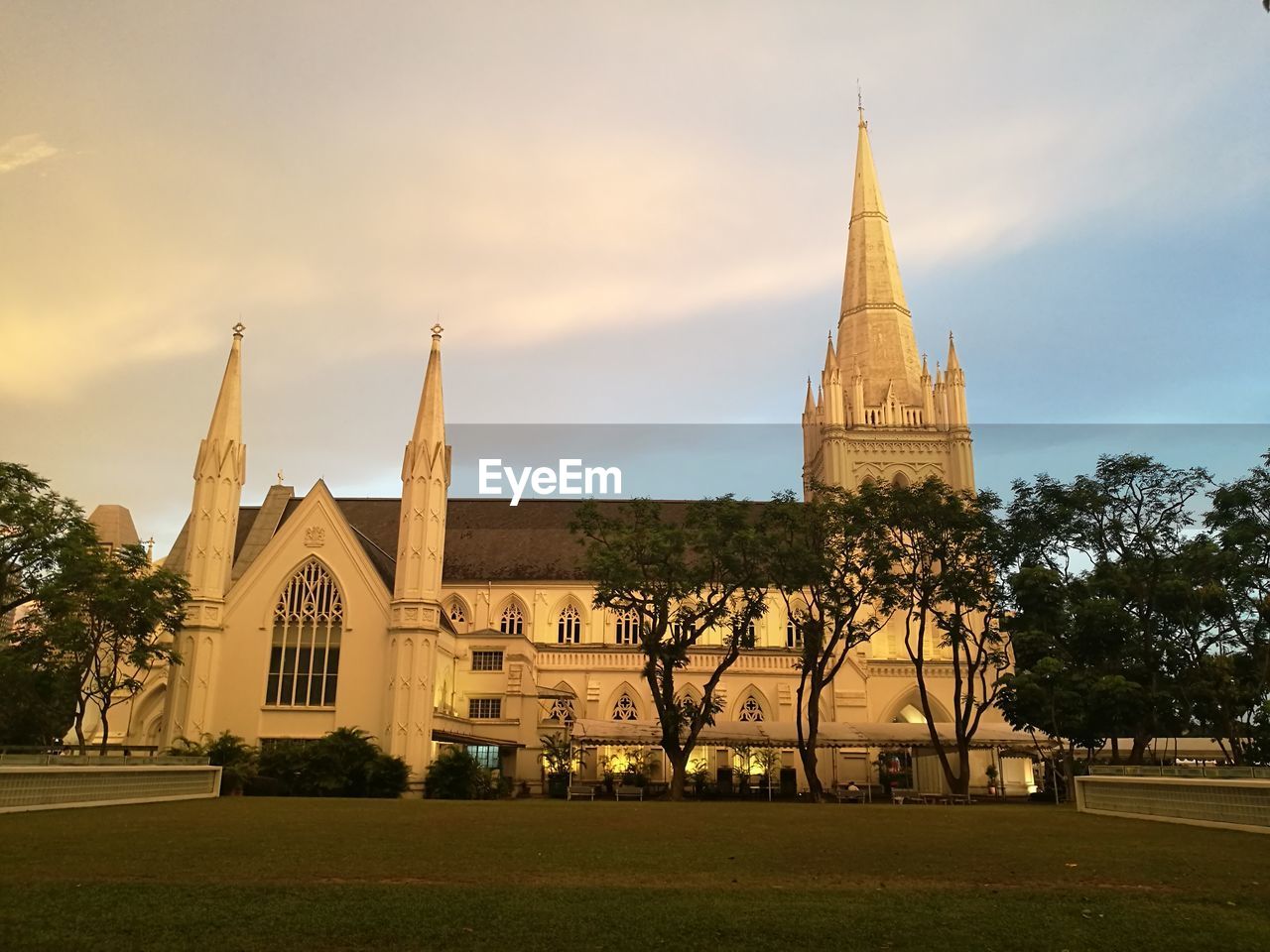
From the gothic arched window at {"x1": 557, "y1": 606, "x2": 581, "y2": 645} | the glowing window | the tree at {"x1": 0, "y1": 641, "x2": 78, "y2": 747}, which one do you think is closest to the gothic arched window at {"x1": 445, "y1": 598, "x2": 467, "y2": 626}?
the gothic arched window at {"x1": 557, "y1": 606, "x2": 581, "y2": 645}

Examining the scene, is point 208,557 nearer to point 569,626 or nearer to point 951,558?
point 569,626

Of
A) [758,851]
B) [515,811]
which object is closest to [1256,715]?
[515,811]

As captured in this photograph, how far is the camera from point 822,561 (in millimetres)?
40625

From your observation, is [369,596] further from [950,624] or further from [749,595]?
[950,624]

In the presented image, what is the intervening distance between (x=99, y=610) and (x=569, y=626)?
98.3 feet

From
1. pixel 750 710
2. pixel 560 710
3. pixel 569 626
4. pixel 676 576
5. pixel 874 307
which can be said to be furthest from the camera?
pixel 874 307

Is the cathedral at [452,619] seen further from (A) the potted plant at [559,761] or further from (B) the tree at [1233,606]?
(B) the tree at [1233,606]

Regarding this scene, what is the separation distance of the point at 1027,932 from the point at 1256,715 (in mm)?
37520

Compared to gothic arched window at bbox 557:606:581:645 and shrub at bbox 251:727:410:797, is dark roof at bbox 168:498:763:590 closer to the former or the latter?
gothic arched window at bbox 557:606:581:645

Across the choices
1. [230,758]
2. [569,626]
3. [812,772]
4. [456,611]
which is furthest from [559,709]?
[230,758]

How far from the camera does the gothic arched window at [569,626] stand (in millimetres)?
63438

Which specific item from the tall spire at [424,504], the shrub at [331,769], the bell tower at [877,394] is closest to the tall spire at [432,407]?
the tall spire at [424,504]

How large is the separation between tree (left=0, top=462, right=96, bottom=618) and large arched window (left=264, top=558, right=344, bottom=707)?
12.1 m

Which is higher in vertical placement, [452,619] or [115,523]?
[115,523]
